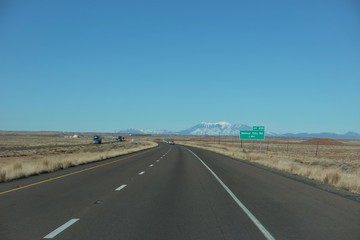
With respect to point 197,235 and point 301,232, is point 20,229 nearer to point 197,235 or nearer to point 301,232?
point 197,235

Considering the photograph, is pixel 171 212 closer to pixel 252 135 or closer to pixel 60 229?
pixel 60 229

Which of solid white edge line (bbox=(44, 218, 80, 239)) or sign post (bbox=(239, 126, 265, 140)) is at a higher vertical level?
sign post (bbox=(239, 126, 265, 140))

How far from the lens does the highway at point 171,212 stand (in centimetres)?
858

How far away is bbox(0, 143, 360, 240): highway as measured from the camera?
28.1ft

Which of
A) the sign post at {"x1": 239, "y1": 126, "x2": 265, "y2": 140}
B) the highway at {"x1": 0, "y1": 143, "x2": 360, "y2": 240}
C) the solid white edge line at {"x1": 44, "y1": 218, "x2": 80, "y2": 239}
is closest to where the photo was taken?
the solid white edge line at {"x1": 44, "y1": 218, "x2": 80, "y2": 239}

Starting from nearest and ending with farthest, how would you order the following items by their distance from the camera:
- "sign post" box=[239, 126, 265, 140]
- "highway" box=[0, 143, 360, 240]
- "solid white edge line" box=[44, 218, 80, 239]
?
1. "solid white edge line" box=[44, 218, 80, 239]
2. "highway" box=[0, 143, 360, 240]
3. "sign post" box=[239, 126, 265, 140]

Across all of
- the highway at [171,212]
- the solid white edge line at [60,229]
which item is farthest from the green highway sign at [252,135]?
the solid white edge line at [60,229]

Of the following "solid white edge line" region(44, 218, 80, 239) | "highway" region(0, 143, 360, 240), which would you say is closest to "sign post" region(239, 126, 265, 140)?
"highway" region(0, 143, 360, 240)

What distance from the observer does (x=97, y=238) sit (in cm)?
801

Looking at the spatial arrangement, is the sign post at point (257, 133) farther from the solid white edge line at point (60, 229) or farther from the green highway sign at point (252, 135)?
the solid white edge line at point (60, 229)

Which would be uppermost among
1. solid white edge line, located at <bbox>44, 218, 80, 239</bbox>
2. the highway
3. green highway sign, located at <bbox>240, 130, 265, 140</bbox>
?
green highway sign, located at <bbox>240, 130, 265, 140</bbox>

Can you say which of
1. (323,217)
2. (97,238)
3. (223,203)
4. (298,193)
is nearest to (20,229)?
(97,238)

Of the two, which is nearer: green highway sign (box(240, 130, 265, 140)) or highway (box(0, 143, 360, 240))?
highway (box(0, 143, 360, 240))

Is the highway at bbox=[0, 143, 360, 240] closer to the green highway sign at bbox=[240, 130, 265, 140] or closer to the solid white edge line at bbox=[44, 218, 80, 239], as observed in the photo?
the solid white edge line at bbox=[44, 218, 80, 239]
